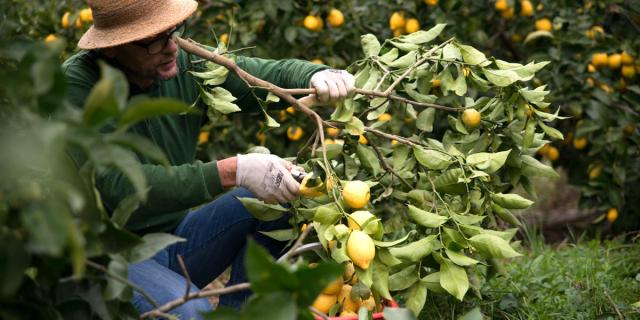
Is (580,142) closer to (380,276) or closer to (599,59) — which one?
(599,59)

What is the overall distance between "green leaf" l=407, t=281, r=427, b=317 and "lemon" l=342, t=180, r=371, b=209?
25 centimetres

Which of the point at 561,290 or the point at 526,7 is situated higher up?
the point at 526,7

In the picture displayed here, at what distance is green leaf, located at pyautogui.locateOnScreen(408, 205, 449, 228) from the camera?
6.26ft

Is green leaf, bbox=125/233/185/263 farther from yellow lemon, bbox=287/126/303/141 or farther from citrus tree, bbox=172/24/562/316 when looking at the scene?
yellow lemon, bbox=287/126/303/141

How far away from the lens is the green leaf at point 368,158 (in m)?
2.21

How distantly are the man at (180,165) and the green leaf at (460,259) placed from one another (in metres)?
0.39

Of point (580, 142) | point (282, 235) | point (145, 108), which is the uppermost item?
point (145, 108)

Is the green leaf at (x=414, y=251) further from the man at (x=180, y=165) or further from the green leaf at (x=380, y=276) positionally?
the man at (x=180, y=165)

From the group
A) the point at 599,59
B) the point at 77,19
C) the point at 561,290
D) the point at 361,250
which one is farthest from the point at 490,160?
the point at 77,19

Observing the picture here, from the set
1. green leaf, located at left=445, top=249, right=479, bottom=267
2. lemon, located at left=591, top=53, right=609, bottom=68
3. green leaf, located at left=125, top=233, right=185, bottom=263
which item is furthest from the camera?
lemon, located at left=591, top=53, right=609, bottom=68

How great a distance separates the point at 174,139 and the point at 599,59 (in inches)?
77.6

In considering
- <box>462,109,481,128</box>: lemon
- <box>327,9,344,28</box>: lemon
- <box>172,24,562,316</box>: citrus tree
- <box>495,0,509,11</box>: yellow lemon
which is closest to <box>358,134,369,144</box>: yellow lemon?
<box>172,24,562,316</box>: citrus tree

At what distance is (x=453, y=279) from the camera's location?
1878 mm

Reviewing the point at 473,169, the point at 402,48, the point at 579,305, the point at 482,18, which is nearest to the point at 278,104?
the point at 402,48
